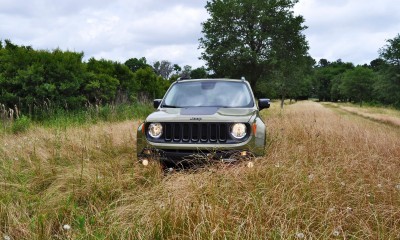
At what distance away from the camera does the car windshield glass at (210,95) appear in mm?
5668

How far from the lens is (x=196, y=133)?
180 inches

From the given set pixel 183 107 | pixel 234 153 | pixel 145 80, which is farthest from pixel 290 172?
pixel 145 80

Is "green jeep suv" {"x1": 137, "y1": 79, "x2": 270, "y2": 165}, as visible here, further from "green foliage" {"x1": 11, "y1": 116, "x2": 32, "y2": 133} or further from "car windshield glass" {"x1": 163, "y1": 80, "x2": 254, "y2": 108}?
"green foliage" {"x1": 11, "y1": 116, "x2": 32, "y2": 133}

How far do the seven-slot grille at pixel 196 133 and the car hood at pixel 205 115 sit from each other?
8 centimetres

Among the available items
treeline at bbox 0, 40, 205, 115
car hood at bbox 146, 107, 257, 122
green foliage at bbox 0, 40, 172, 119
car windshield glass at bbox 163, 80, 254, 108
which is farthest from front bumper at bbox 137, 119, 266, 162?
green foliage at bbox 0, 40, 172, 119

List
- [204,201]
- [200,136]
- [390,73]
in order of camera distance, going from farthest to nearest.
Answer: [390,73] < [200,136] < [204,201]

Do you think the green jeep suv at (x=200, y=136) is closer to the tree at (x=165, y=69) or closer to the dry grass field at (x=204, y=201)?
the dry grass field at (x=204, y=201)

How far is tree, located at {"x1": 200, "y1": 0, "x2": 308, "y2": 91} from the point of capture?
1945 cm

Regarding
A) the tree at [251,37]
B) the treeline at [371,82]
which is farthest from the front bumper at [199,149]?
the treeline at [371,82]

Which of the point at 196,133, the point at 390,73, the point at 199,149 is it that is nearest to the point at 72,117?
the point at 196,133

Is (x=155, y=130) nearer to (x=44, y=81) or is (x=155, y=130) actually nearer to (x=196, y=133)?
(x=196, y=133)

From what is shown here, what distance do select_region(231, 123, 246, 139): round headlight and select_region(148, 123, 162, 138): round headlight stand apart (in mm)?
1074

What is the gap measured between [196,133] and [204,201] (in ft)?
4.90

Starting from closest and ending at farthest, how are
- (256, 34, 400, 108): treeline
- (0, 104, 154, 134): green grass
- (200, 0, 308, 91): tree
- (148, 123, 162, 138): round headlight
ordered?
(148, 123, 162, 138): round headlight < (0, 104, 154, 134): green grass < (200, 0, 308, 91): tree < (256, 34, 400, 108): treeline
